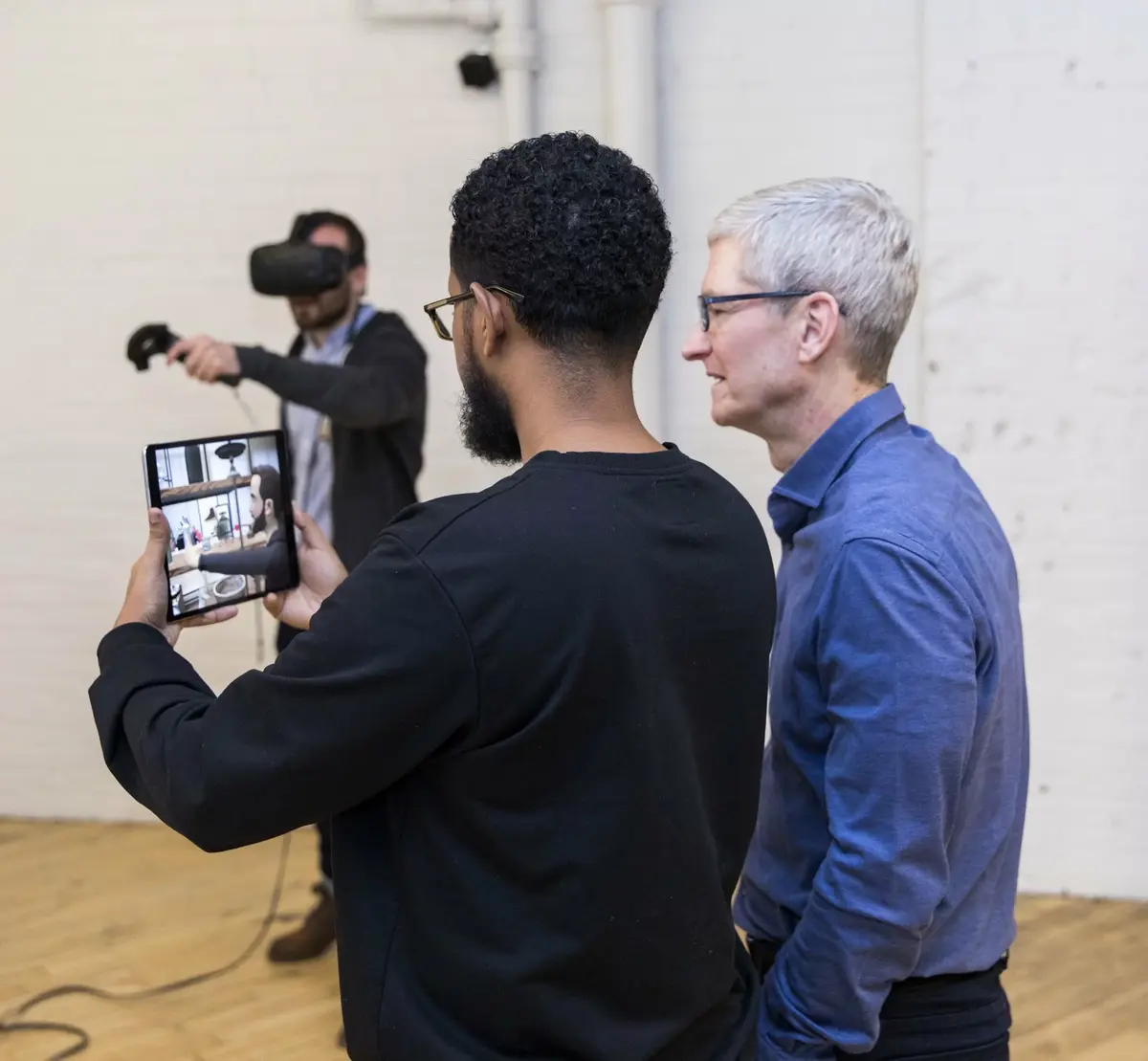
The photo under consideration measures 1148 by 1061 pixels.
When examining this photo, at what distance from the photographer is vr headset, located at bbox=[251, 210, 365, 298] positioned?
2781mm

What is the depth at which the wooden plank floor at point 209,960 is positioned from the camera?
260 cm

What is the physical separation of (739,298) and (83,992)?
7.57 ft

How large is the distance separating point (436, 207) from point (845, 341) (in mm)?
2384

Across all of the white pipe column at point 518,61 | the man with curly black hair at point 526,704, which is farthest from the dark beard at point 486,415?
the white pipe column at point 518,61

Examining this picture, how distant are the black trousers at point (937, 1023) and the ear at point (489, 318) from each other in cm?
75

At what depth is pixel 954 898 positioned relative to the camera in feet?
4.16

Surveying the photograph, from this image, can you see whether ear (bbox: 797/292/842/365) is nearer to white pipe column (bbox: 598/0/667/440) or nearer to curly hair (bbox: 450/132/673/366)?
curly hair (bbox: 450/132/673/366)

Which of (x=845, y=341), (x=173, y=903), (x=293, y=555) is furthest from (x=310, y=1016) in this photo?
(x=845, y=341)

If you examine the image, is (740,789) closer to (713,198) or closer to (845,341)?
(845,341)

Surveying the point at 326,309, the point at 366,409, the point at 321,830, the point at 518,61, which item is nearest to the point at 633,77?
the point at 518,61

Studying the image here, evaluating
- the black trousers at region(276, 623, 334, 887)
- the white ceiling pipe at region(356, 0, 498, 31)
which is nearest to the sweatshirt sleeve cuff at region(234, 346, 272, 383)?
the black trousers at region(276, 623, 334, 887)

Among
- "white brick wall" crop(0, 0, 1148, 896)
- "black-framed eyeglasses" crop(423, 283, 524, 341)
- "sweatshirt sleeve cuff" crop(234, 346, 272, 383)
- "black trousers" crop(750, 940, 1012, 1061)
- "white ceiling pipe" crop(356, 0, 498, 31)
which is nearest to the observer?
"black-framed eyeglasses" crop(423, 283, 524, 341)

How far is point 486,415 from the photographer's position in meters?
1.07

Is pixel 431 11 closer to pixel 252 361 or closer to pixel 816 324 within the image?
pixel 252 361
